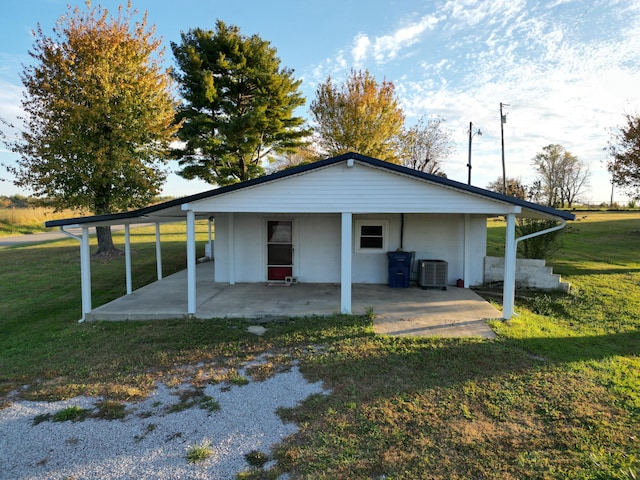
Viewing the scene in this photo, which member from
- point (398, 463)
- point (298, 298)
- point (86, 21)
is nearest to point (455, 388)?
point (398, 463)

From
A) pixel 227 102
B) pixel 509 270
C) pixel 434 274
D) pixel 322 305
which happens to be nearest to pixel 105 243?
pixel 227 102

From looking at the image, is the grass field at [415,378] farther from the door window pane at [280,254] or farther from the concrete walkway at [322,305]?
the door window pane at [280,254]

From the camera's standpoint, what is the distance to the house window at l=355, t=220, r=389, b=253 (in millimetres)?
9914

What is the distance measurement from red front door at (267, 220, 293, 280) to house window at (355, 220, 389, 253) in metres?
1.91

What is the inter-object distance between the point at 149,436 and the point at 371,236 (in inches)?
296

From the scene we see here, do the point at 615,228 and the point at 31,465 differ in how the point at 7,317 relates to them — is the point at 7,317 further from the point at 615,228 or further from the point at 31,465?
the point at 615,228

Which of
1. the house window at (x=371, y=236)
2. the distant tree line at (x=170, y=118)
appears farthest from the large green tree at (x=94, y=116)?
the house window at (x=371, y=236)

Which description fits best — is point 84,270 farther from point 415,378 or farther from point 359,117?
point 359,117

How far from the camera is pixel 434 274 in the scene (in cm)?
917

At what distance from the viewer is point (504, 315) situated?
680 cm

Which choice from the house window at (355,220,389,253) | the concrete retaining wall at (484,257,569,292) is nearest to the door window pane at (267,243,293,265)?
the house window at (355,220,389,253)

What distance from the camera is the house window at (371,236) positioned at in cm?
991

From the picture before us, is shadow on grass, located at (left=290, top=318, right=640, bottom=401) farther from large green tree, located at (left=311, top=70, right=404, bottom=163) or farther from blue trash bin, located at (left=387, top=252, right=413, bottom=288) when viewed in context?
large green tree, located at (left=311, top=70, right=404, bottom=163)

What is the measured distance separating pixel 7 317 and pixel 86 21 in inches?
422
